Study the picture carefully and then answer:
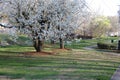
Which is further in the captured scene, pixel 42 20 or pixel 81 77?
pixel 42 20

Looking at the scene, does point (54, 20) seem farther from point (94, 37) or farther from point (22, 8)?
point (94, 37)

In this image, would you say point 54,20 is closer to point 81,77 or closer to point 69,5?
point 69,5

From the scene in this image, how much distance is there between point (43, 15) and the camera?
837 inches

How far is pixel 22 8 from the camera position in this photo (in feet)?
64.5

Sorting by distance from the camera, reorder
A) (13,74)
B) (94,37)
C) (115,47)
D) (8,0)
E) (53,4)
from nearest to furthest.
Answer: (13,74) < (8,0) < (53,4) < (115,47) < (94,37)

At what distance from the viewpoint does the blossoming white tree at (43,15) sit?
1961 cm

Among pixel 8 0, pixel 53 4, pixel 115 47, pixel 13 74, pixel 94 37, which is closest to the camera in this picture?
pixel 13 74

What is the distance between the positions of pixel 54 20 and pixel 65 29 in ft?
3.64

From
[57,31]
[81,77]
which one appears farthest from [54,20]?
[81,77]

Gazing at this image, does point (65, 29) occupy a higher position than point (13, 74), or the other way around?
point (65, 29)

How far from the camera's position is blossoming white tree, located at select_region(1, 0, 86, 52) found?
1961cm

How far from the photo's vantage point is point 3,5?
19.3 metres

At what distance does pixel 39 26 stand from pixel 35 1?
1.71m

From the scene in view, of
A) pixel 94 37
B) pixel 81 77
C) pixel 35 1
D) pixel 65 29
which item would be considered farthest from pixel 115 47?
pixel 94 37
